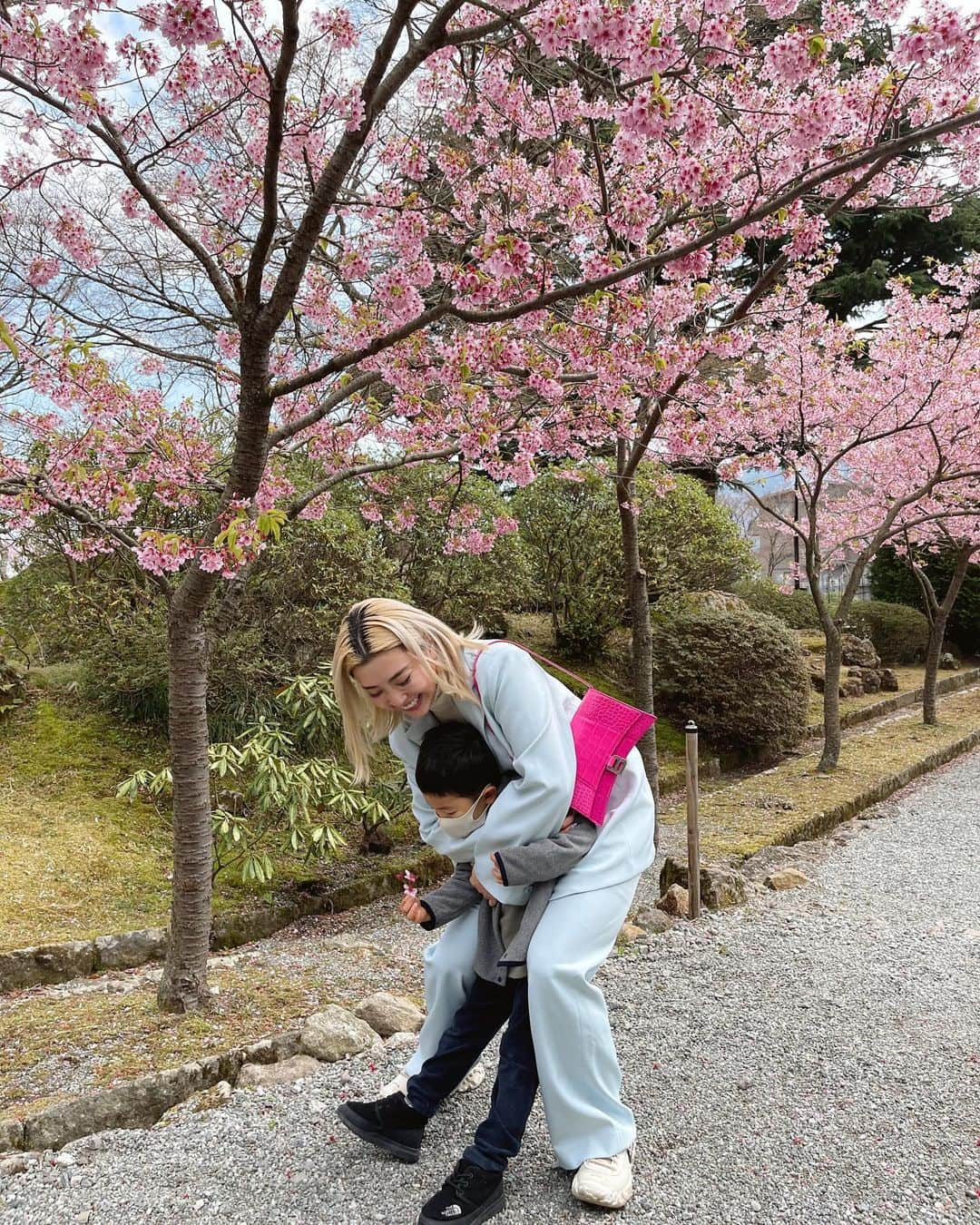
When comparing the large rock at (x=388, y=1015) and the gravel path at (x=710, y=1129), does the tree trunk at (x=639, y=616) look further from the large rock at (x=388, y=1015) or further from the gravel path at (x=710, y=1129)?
the large rock at (x=388, y=1015)

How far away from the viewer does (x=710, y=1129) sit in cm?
235

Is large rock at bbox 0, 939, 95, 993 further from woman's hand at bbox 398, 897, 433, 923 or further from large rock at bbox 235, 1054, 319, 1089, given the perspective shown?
woman's hand at bbox 398, 897, 433, 923

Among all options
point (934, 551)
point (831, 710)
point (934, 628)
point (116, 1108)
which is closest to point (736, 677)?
point (831, 710)

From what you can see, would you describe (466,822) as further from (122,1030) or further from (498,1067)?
(122,1030)

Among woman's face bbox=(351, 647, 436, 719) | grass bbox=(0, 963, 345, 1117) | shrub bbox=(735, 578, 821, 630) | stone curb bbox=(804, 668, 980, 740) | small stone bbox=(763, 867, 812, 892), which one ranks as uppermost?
shrub bbox=(735, 578, 821, 630)

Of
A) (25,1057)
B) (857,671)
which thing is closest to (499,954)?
(25,1057)

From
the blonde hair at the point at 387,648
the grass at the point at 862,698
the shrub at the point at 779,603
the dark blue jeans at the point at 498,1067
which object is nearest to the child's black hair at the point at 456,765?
the blonde hair at the point at 387,648

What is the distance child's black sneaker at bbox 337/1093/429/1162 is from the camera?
7.11ft

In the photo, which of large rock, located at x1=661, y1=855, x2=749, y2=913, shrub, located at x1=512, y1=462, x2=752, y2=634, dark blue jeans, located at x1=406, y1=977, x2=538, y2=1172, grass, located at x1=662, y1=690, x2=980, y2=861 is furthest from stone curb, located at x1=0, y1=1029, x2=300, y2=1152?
shrub, located at x1=512, y1=462, x2=752, y2=634

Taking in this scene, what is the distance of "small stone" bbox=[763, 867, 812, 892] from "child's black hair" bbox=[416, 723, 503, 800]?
11.0 ft

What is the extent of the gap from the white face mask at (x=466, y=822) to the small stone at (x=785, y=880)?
3316 mm

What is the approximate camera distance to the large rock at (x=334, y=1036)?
2.75 meters

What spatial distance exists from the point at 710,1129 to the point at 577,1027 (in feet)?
2.32

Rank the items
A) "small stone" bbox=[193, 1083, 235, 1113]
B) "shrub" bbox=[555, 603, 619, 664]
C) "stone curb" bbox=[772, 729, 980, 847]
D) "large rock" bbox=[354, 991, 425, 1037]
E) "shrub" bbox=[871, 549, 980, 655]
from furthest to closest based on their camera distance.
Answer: "shrub" bbox=[871, 549, 980, 655] < "shrub" bbox=[555, 603, 619, 664] < "stone curb" bbox=[772, 729, 980, 847] < "large rock" bbox=[354, 991, 425, 1037] < "small stone" bbox=[193, 1083, 235, 1113]
